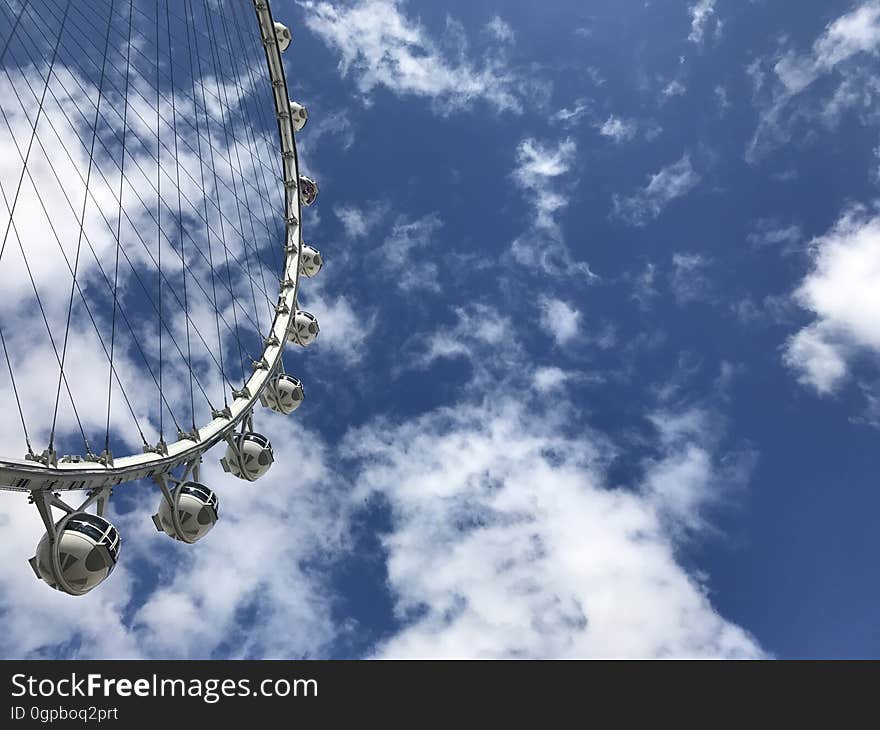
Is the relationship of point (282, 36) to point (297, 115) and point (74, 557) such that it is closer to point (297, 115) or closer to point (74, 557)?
point (297, 115)

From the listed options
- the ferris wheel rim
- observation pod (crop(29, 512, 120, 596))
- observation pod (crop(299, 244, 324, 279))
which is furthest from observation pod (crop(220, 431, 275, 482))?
observation pod (crop(299, 244, 324, 279))

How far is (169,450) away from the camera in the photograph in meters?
17.4

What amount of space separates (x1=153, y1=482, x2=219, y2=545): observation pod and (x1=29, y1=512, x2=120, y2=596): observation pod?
358cm

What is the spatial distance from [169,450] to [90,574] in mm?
5159

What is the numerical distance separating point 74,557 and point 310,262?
25.0 metres

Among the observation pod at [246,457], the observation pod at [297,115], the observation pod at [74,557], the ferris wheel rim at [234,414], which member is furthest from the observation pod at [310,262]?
the observation pod at [74,557]

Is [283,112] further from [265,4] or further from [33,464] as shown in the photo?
[33,464]

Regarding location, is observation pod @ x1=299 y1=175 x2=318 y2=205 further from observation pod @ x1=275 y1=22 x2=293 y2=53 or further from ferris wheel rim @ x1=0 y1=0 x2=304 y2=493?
observation pod @ x1=275 y1=22 x2=293 y2=53

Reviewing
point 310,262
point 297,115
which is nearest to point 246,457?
point 310,262

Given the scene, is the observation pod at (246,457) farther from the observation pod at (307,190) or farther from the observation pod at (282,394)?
the observation pod at (307,190)

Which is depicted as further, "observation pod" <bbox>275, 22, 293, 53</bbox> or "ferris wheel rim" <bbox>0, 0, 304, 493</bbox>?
"observation pod" <bbox>275, 22, 293, 53</bbox>

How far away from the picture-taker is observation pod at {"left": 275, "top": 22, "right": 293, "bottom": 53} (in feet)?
108

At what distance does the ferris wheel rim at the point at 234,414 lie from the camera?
1260 centimetres
